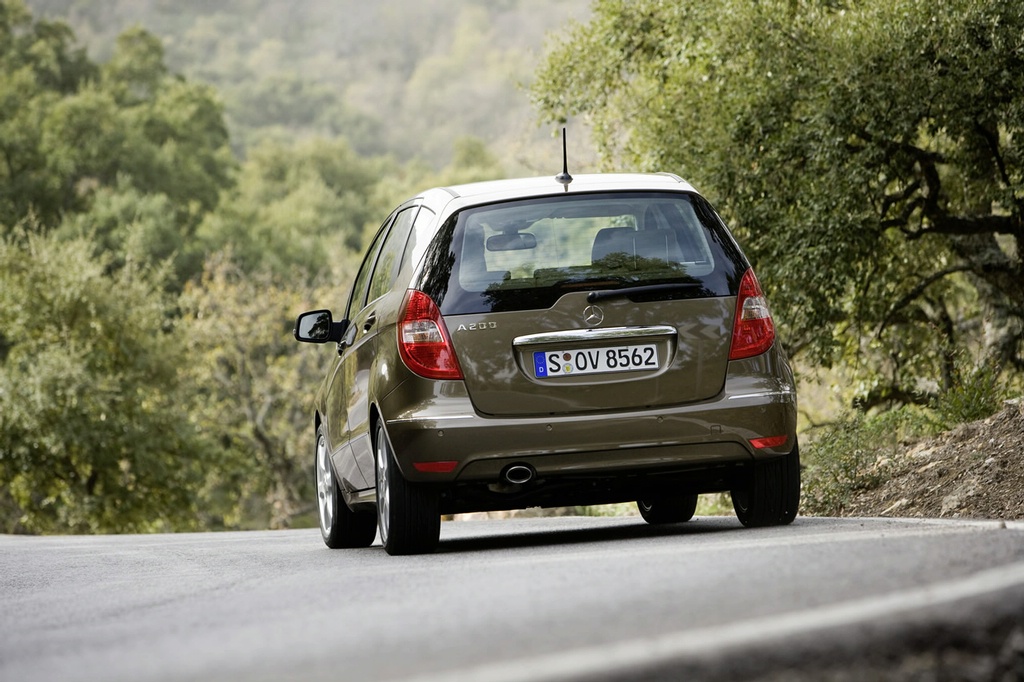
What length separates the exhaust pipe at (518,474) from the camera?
24.9ft

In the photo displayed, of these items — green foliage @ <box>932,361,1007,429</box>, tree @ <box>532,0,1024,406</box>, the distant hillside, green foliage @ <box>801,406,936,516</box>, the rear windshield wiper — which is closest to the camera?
the rear windshield wiper

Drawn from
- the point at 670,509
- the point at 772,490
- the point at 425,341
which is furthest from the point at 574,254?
the point at 670,509

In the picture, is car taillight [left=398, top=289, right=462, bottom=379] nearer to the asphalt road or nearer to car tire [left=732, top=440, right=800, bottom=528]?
A: the asphalt road

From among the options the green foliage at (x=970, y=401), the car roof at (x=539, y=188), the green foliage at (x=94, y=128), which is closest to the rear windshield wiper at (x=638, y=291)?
the car roof at (x=539, y=188)

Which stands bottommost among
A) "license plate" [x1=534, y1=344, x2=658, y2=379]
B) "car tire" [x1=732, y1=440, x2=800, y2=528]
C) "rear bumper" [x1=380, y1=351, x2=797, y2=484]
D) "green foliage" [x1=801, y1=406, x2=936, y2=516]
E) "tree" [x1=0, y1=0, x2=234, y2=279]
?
"tree" [x1=0, y1=0, x2=234, y2=279]

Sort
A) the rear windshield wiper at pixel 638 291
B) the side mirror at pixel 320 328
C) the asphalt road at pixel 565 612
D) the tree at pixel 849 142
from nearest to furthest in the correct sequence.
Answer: the asphalt road at pixel 565 612, the rear windshield wiper at pixel 638 291, the side mirror at pixel 320 328, the tree at pixel 849 142

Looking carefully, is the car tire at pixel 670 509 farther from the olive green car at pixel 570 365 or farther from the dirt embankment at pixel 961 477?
the olive green car at pixel 570 365

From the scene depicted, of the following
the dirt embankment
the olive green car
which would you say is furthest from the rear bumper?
the dirt embankment

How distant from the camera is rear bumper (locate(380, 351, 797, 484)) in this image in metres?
7.54

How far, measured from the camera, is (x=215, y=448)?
36.3m

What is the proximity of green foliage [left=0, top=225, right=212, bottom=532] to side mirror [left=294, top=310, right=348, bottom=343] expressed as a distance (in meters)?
23.9

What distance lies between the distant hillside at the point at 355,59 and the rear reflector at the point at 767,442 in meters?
110

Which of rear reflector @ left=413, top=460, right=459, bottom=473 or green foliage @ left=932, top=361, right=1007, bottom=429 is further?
green foliage @ left=932, top=361, right=1007, bottom=429

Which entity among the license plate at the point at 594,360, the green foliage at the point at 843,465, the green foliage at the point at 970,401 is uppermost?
the license plate at the point at 594,360
